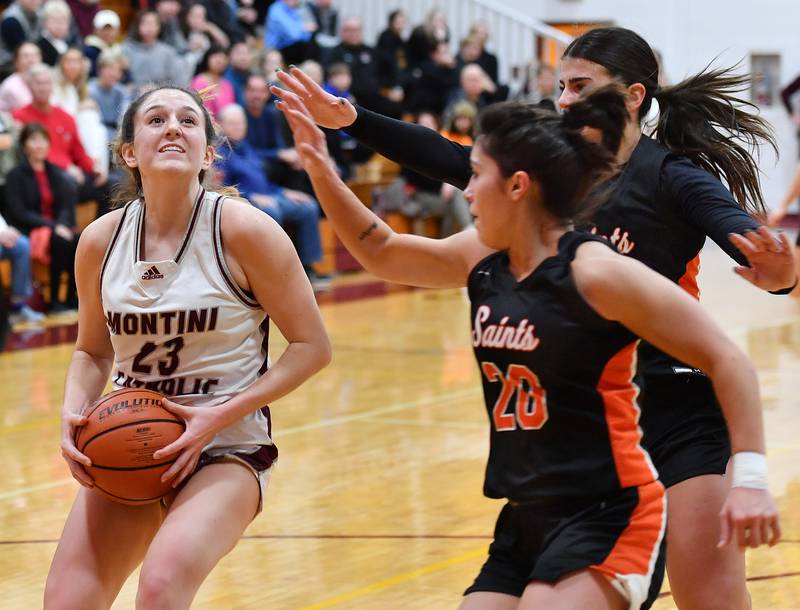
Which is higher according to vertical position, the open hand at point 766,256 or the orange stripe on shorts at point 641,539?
the open hand at point 766,256

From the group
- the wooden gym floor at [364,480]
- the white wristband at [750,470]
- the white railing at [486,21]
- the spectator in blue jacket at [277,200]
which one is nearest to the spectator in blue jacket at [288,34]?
the spectator in blue jacket at [277,200]

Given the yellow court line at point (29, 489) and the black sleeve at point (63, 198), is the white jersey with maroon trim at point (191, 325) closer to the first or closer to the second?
the yellow court line at point (29, 489)

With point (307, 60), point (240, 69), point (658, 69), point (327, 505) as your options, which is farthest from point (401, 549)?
point (307, 60)

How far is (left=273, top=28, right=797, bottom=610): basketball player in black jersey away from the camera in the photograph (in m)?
3.33

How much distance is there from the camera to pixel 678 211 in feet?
11.7

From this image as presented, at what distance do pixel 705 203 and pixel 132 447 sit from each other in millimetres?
1585

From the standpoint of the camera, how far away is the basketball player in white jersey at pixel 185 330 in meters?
3.39

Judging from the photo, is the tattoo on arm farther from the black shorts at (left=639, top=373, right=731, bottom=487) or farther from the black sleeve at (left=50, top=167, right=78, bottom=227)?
the black sleeve at (left=50, top=167, right=78, bottom=227)

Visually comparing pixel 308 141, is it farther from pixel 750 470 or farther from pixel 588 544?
pixel 750 470

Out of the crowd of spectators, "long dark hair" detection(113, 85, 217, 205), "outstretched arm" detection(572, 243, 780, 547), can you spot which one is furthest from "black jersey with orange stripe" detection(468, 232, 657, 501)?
the crowd of spectators

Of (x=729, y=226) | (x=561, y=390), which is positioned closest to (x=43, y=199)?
(x=729, y=226)

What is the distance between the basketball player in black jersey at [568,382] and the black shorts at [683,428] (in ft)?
1.73

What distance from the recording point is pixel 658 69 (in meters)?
3.81

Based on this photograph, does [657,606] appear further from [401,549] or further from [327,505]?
[327,505]
